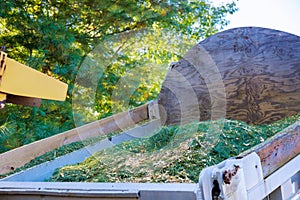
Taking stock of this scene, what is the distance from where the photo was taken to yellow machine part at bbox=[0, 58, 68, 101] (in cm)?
106

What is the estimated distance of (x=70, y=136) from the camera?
233 cm

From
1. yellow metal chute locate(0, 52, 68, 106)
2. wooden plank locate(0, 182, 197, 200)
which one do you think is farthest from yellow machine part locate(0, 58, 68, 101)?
wooden plank locate(0, 182, 197, 200)

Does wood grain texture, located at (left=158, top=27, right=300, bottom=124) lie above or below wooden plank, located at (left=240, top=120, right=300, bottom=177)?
above

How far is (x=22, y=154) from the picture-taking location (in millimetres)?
1972

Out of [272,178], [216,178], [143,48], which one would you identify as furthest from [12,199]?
[143,48]

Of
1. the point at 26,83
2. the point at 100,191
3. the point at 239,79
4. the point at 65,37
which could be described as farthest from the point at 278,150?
the point at 65,37

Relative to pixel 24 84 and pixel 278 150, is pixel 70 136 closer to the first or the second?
pixel 24 84

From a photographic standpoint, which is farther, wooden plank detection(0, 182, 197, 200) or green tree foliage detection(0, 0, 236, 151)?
green tree foliage detection(0, 0, 236, 151)

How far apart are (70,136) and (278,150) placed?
1433 millimetres

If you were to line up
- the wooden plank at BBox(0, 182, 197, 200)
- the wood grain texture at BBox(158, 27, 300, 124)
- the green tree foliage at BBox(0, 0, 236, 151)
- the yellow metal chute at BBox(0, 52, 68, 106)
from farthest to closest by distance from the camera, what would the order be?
the green tree foliage at BBox(0, 0, 236, 151) → the wood grain texture at BBox(158, 27, 300, 124) → the yellow metal chute at BBox(0, 52, 68, 106) → the wooden plank at BBox(0, 182, 197, 200)

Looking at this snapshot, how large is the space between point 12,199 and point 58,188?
197 mm

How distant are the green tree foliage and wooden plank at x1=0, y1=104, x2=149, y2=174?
1.60 feet

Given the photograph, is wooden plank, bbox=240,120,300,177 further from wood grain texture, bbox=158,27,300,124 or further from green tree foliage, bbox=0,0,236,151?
green tree foliage, bbox=0,0,236,151

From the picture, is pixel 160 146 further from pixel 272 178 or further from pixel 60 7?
pixel 60 7
